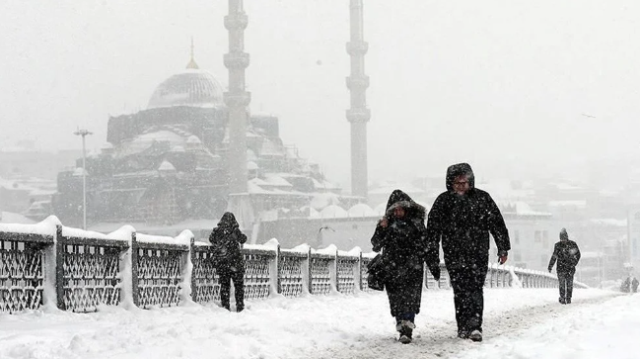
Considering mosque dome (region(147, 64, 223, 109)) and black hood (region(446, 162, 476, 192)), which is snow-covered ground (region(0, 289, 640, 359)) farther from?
mosque dome (region(147, 64, 223, 109))

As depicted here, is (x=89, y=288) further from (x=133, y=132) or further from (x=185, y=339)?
(x=133, y=132)

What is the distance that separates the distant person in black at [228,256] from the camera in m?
10.2

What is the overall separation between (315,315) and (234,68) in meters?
76.0

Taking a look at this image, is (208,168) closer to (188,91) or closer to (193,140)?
(193,140)

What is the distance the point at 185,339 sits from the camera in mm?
6441

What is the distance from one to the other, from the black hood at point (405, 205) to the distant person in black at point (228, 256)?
11.0ft

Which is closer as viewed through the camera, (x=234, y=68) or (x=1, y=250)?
(x=1, y=250)

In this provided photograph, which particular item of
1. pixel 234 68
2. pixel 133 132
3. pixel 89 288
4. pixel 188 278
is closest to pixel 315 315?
pixel 188 278

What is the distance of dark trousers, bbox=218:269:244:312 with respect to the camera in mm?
10219

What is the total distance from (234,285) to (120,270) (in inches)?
62.0

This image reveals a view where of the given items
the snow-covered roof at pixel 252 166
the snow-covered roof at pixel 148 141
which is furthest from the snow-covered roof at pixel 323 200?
the snow-covered roof at pixel 148 141

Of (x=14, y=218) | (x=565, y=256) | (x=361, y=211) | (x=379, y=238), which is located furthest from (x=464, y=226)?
(x=14, y=218)

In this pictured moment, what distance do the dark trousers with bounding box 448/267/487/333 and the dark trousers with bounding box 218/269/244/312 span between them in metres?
3.72

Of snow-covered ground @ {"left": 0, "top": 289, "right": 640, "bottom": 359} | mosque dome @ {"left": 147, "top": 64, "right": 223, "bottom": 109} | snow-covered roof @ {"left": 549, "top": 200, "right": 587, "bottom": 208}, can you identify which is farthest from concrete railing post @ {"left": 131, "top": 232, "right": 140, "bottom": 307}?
snow-covered roof @ {"left": 549, "top": 200, "right": 587, "bottom": 208}
